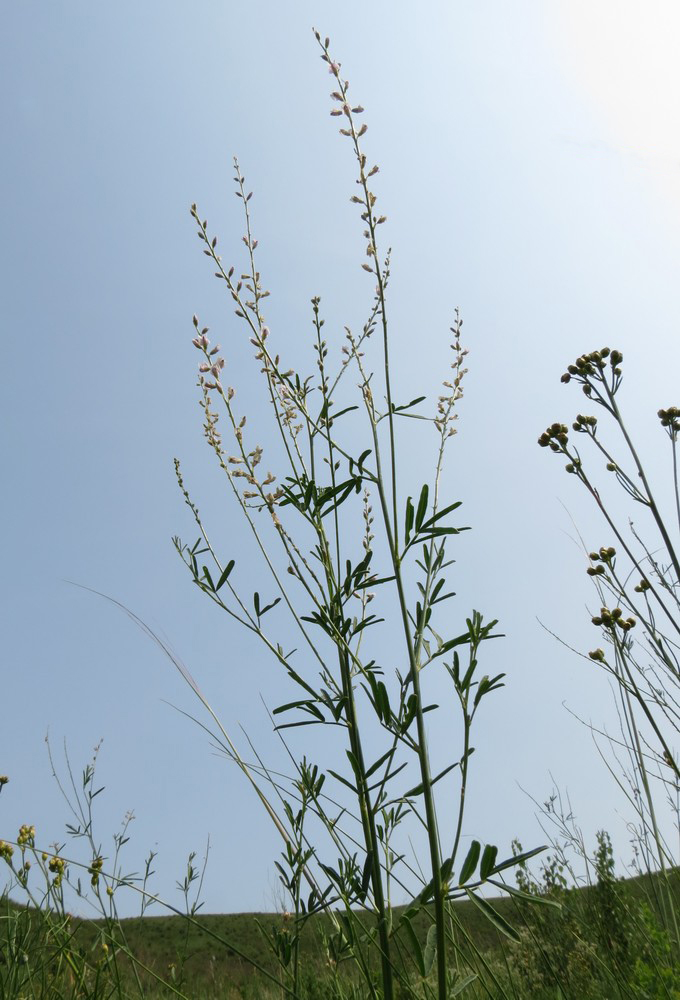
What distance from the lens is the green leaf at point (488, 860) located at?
158 centimetres

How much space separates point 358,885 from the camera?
1.81 meters

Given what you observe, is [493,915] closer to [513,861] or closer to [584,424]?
[513,861]

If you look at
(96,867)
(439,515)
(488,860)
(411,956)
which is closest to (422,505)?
(439,515)

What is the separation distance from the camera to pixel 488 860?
1579mm

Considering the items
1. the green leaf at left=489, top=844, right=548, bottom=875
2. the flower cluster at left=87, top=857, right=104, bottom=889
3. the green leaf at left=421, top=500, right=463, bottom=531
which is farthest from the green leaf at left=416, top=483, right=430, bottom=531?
the flower cluster at left=87, top=857, right=104, bottom=889

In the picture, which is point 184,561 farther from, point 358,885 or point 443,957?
point 443,957

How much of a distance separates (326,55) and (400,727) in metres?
2.00

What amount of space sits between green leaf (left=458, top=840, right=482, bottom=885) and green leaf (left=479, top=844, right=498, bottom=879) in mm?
22

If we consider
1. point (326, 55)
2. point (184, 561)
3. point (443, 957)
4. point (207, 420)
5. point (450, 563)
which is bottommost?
point (443, 957)

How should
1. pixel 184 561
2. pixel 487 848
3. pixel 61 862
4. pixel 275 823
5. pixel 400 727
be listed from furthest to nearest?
1. pixel 61 862
2. pixel 184 561
3. pixel 275 823
4. pixel 400 727
5. pixel 487 848

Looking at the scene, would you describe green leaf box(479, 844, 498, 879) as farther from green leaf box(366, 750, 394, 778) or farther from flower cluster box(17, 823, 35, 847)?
flower cluster box(17, 823, 35, 847)

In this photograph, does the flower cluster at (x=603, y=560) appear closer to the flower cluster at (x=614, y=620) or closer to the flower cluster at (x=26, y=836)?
the flower cluster at (x=614, y=620)

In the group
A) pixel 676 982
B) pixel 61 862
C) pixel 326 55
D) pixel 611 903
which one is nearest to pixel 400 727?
pixel 676 982

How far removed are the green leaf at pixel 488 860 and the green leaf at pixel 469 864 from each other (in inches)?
0.9
